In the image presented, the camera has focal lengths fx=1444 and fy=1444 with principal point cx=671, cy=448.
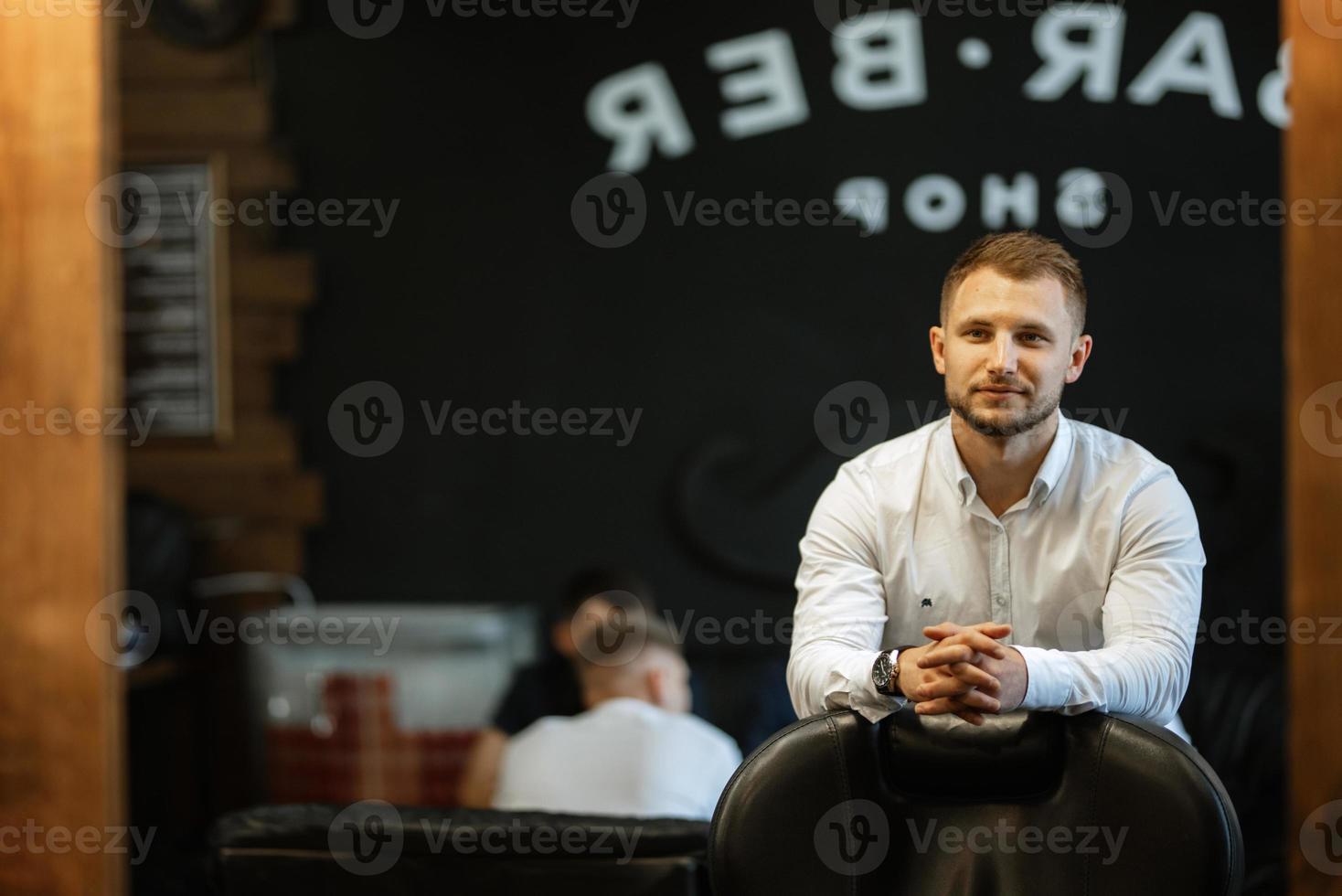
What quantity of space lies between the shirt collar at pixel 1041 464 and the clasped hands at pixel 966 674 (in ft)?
1.15

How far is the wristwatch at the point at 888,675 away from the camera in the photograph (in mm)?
1993

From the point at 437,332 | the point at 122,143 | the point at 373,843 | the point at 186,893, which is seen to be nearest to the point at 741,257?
the point at 437,332

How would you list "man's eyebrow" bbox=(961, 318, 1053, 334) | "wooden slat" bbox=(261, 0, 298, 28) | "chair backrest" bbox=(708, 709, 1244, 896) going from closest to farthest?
"chair backrest" bbox=(708, 709, 1244, 896) → "man's eyebrow" bbox=(961, 318, 1053, 334) → "wooden slat" bbox=(261, 0, 298, 28)

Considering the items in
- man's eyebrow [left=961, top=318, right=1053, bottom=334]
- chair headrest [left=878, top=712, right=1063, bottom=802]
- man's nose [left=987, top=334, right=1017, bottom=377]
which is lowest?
chair headrest [left=878, top=712, right=1063, bottom=802]

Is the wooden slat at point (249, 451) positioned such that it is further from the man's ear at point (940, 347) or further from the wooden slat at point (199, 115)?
the man's ear at point (940, 347)

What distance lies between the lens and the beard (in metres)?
2.17

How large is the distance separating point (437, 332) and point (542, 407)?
1.38 ft

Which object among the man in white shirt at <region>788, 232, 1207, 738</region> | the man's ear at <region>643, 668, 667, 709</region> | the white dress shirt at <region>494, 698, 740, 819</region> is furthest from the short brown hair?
the man's ear at <region>643, 668, 667, 709</region>

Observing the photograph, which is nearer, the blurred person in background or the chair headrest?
the chair headrest

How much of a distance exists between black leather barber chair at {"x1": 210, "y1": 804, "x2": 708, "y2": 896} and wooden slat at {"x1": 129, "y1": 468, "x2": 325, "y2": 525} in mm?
2596

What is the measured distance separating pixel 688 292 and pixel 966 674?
9.05 feet

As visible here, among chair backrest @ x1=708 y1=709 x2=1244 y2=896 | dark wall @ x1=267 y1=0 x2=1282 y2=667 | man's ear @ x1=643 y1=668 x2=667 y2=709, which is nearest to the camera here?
chair backrest @ x1=708 y1=709 x2=1244 y2=896

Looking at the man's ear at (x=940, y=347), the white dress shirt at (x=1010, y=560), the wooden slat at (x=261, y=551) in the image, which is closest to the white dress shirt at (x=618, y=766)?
the white dress shirt at (x=1010, y=560)

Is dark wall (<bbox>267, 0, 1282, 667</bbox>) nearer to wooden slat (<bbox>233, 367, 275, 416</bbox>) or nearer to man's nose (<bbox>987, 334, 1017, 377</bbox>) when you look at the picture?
wooden slat (<bbox>233, 367, 275, 416</bbox>)
